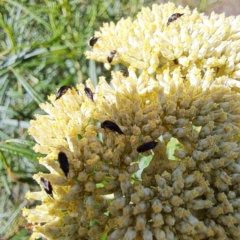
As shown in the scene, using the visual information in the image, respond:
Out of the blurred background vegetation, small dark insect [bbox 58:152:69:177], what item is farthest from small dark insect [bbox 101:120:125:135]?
the blurred background vegetation

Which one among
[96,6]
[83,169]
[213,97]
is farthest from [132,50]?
[96,6]

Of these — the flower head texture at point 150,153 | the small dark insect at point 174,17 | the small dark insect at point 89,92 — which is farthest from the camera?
the small dark insect at point 174,17

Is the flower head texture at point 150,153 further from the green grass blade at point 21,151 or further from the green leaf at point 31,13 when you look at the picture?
the green leaf at point 31,13

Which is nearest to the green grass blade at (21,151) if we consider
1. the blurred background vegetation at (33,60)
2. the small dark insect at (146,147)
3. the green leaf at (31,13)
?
the blurred background vegetation at (33,60)

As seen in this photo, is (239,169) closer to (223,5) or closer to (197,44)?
(197,44)

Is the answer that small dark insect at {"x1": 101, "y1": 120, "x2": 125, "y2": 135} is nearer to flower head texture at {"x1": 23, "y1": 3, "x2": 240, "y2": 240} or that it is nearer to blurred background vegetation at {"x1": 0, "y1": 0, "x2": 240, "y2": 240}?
flower head texture at {"x1": 23, "y1": 3, "x2": 240, "y2": 240}

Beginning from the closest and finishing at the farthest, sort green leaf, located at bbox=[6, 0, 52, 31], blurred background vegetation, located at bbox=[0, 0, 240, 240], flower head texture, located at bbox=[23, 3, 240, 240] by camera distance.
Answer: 1. flower head texture, located at bbox=[23, 3, 240, 240]
2. blurred background vegetation, located at bbox=[0, 0, 240, 240]
3. green leaf, located at bbox=[6, 0, 52, 31]

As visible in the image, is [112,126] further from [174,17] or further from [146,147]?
[174,17]
